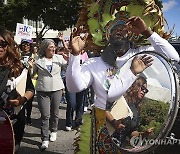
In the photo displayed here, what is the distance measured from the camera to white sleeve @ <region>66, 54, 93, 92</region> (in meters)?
2.26

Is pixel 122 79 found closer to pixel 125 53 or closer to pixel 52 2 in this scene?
pixel 125 53

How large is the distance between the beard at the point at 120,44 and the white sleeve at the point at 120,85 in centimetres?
24

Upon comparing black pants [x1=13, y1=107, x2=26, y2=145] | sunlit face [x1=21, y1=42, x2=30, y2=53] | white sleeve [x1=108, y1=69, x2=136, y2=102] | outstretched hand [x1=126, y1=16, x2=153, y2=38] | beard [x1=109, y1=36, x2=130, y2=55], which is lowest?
black pants [x1=13, y1=107, x2=26, y2=145]

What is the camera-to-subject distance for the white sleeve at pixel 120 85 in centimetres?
204

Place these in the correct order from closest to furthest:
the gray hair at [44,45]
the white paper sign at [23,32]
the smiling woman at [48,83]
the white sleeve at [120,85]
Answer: the white sleeve at [120,85] < the smiling woman at [48,83] < the gray hair at [44,45] < the white paper sign at [23,32]

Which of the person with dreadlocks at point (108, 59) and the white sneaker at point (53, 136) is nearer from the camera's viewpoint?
the person with dreadlocks at point (108, 59)

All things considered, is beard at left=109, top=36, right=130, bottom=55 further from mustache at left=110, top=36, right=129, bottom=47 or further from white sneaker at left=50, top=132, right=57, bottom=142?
white sneaker at left=50, top=132, right=57, bottom=142

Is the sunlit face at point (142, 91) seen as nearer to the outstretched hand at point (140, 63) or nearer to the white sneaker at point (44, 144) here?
the outstretched hand at point (140, 63)

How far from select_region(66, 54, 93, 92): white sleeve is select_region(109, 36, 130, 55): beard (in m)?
0.27

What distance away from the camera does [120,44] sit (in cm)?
238

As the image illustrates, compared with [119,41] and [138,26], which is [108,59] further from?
[138,26]

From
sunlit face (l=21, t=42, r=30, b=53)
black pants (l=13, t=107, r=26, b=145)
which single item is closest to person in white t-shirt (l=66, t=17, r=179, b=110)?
black pants (l=13, t=107, r=26, b=145)

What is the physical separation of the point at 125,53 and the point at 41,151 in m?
2.42

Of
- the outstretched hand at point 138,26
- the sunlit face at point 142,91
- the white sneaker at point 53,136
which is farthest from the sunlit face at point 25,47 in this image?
the sunlit face at point 142,91
